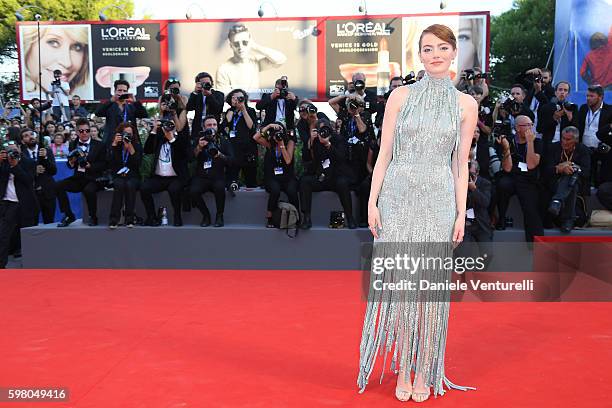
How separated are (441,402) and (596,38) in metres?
10.6

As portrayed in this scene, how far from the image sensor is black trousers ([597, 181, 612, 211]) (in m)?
6.45

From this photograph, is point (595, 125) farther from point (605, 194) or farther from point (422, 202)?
point (422, 202)

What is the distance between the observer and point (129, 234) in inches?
271

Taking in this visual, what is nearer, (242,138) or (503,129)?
(503,129)

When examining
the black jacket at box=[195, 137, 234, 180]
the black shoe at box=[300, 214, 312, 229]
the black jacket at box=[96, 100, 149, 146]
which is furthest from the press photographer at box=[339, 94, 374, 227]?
the black jacket at box=[96, 100, 149, 146]

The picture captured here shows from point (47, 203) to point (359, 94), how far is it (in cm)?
418

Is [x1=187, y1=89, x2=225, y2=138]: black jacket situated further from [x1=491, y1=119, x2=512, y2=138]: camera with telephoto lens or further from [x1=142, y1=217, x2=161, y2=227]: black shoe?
[x1=491, y1=119, x2=512, y2=138]: camera with telephoto lens

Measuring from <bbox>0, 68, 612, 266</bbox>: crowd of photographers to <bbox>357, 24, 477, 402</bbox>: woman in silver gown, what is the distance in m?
3.29

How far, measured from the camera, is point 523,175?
252 inches

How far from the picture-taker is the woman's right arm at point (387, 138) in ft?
9.69

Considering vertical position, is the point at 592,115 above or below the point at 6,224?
above

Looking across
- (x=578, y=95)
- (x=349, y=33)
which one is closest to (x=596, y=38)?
(x=578, y=95)

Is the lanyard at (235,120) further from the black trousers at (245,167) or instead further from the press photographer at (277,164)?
the press photographer at (277,164)

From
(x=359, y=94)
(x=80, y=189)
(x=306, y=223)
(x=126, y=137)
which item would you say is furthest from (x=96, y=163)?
(x=359, y=94)
